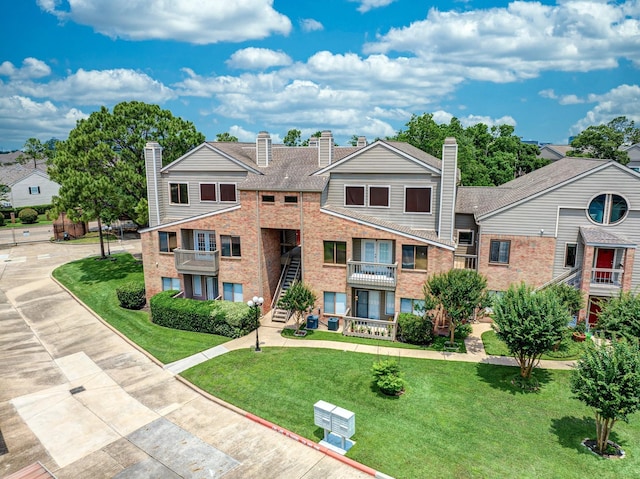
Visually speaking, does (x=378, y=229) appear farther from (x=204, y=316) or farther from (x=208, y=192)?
(x=208, y=192)

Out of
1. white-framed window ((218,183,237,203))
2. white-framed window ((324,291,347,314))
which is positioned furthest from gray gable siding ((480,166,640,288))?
white-framed window ((218,183,237,203))

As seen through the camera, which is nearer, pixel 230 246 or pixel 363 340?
pixel 363 340

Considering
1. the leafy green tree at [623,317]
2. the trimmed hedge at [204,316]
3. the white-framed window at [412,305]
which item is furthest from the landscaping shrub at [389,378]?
the trimmed hedge at [204,316]

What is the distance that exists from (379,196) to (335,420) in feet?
53.8

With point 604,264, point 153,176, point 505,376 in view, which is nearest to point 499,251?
point 604,264

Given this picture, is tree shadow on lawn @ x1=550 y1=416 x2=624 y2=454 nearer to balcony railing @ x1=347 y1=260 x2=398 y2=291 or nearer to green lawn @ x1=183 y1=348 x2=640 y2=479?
green lawn @ x1=183 y1=348 x2=640 y2=479

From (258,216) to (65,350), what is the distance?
13664mm

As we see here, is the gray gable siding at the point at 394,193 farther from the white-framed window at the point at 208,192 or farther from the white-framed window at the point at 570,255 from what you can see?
the white-framed window at the point at 208,192

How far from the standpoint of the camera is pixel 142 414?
18.1m

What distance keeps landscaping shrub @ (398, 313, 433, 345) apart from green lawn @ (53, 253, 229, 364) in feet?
35.0

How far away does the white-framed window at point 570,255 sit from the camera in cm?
2607

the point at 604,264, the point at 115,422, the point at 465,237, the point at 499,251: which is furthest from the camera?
the point at 465,237

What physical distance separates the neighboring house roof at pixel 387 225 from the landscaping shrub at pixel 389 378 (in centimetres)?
873

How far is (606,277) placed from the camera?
2538 centimetres
